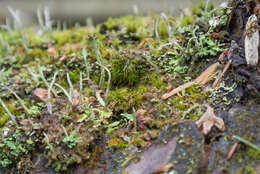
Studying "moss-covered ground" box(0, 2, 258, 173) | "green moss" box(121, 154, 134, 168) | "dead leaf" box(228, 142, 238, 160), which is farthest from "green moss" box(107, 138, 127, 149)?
"dead leaf" box(228, 142, 238, 160)

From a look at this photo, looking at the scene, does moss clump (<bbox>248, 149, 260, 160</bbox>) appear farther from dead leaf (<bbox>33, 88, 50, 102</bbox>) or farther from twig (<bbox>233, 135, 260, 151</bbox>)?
dead leaf (<bbox>33, 88, 50, 102</bbox>)

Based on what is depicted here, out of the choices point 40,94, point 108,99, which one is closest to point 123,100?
point 108,99

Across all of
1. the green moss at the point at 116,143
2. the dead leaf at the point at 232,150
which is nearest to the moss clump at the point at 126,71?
the green moss at the point at 116,143

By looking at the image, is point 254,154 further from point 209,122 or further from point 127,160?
point 127,160

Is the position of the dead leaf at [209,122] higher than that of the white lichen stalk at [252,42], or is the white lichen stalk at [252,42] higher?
the white lichen stalk at [252,42]

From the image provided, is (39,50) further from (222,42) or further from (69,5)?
(69,5)

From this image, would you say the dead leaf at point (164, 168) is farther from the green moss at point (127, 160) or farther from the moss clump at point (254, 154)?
the moss clump at point (254, 154)
